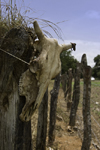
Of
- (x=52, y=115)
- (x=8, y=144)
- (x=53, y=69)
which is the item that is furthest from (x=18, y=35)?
(x=52, y=115)

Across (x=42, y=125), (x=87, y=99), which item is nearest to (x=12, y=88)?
(x=42, y=125)

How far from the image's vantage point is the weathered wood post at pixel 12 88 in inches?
63.6

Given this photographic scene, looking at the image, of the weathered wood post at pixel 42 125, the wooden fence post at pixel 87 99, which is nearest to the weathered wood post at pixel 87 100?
the wooden fence post at pixel 87 99

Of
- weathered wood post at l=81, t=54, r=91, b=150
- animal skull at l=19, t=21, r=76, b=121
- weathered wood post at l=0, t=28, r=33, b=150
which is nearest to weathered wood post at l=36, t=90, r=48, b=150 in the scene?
weathered wood post at l=81, t=54, r=91, b=150

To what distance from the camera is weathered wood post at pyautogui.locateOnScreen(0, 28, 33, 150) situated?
5.30 ft

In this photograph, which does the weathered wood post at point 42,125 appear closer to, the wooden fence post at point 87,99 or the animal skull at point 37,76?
the wooden fence post at point 87,99

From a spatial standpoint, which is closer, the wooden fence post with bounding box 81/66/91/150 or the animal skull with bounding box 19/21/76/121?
the animal skull with bounding box 19/21/76/121

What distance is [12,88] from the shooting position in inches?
65.9

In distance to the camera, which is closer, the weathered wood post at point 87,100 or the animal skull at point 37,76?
the animal skull at point 37,76

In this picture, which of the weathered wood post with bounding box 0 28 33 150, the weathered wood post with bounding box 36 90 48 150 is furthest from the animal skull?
the weathered wood post with bounding box 36 90 48 150

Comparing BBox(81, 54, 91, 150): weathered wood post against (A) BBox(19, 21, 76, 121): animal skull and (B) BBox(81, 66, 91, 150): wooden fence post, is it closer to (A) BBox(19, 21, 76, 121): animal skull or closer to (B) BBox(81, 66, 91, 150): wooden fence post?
(B) BBox(81, 66, 91, 150): wooden fence post

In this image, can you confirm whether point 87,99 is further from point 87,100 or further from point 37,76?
point 37,76

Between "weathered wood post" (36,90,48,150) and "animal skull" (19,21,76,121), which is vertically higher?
"animal skull" (19,21,76,121)

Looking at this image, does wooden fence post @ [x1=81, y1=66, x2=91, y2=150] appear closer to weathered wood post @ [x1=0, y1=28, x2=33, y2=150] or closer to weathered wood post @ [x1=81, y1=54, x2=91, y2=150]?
weathered wood post @ [x1=81, y1=54, x2=91, y2=150]
